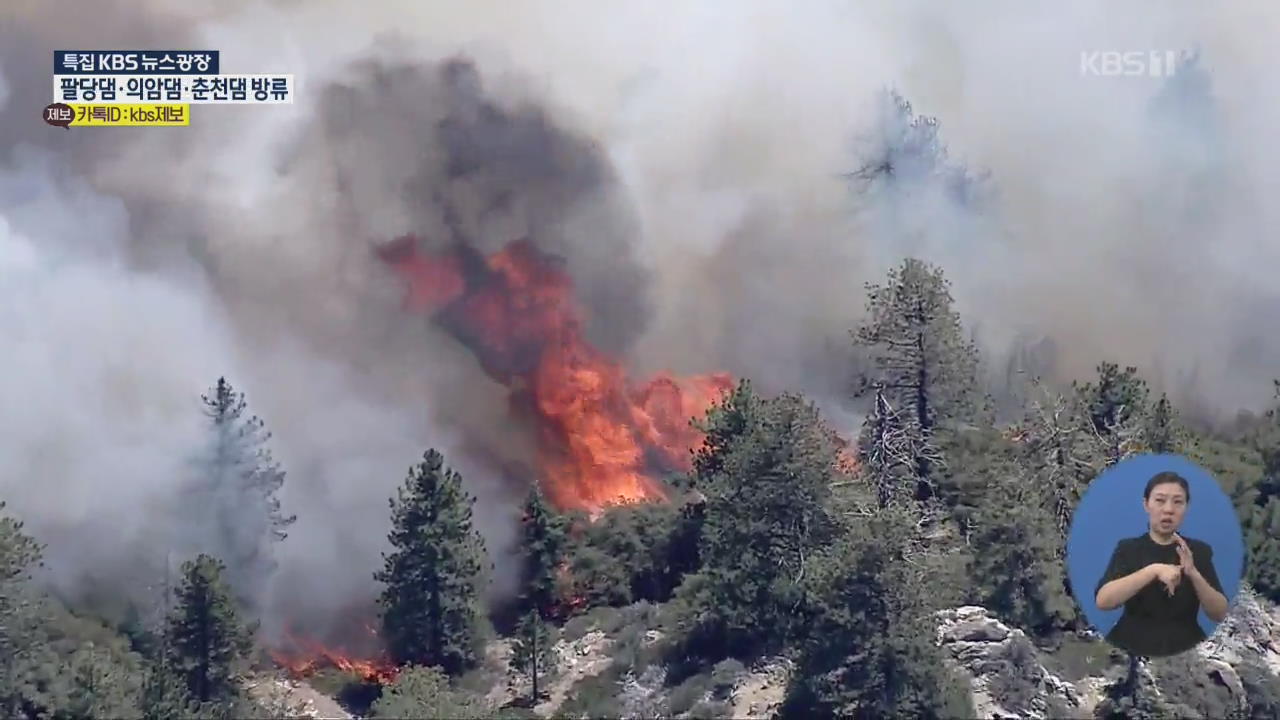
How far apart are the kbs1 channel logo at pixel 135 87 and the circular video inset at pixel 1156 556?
57.5 metres

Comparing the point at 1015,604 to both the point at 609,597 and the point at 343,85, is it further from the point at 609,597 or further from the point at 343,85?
the point at 343,85

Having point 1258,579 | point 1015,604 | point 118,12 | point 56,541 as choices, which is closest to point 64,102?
point 118,12

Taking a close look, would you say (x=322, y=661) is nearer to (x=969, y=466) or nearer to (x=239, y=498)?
(x=239, y=498)

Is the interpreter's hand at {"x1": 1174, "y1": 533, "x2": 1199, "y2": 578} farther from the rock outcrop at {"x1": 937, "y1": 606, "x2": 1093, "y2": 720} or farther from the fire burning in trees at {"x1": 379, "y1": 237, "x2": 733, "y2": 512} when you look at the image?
the fire burning in trees at {"x1": 379, "y1": 237, "x2": 733, "y2": 512}

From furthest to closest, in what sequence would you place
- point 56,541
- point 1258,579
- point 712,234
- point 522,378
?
point 712,234, point 522,378, point 56,541, point 1258,579

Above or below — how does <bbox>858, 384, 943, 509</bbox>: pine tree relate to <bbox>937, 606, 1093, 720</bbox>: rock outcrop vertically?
above

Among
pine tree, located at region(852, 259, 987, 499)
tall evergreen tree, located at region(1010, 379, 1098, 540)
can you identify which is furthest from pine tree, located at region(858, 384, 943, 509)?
tall evergreen tree, located at region(1010, 379, 1098, 540)

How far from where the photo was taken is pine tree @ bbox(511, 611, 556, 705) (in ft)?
299

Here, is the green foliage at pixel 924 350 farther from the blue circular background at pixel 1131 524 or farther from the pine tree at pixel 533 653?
the pine tree at pixel 533 653

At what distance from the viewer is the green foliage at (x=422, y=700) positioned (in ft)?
254

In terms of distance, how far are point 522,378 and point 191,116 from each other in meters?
25.2

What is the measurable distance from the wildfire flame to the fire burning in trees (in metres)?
16.0

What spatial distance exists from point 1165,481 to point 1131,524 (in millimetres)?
2713

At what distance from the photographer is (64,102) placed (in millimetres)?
113375
